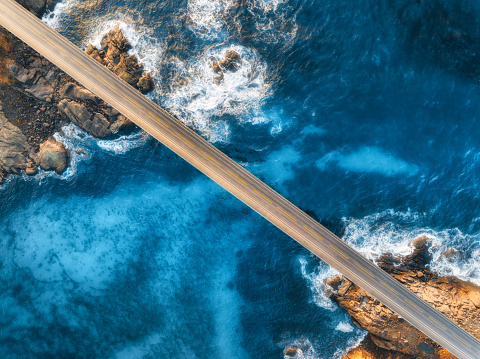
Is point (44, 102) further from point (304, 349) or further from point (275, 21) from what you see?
point (304, 349)

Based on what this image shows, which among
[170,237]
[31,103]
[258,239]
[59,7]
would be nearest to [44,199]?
[31,103]

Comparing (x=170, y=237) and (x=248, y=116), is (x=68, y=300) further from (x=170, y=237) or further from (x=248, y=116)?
(x=248, y=116)

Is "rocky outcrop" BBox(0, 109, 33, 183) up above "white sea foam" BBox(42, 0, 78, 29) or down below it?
below

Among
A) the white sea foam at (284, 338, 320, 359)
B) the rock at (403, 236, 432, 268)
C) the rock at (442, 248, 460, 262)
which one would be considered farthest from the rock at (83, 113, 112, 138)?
the rock at (442, 248, 460, 262)

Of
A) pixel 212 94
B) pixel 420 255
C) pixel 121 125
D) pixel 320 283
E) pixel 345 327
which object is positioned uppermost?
pixel 212 94

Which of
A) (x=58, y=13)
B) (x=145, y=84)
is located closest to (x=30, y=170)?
(x=145, y=84)

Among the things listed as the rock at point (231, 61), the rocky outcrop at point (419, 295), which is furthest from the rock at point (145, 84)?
the rocky outcrop at point (419, 295)

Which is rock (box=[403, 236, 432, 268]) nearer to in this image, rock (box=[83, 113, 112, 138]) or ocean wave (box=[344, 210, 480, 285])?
ocean wave (box=[344, 210, 480, 285])
